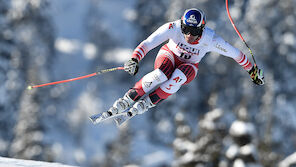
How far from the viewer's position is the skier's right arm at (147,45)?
745 centimetres

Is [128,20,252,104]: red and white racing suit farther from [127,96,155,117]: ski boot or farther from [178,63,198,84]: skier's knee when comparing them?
[127,96,155,117]: ski boot

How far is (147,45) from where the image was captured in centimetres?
773

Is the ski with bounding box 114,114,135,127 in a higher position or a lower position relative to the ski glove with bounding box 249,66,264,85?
lower

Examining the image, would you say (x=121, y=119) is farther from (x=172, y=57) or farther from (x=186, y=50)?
(x=186, y=50)

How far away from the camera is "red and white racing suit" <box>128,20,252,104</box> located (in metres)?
7.74

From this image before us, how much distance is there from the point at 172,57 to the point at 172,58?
2 cm

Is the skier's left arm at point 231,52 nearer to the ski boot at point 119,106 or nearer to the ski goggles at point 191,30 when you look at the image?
the ski goggles at point 191,30

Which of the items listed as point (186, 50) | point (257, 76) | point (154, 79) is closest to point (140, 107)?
point (154, 79)

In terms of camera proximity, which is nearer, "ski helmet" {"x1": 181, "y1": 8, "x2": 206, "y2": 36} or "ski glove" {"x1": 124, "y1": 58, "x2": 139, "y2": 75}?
"ski glove" {"x1": 124, "y1": 58, "x2": 139, "y2": 75}

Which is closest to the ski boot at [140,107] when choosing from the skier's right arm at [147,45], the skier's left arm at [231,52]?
the skier's right arm at [147,45]

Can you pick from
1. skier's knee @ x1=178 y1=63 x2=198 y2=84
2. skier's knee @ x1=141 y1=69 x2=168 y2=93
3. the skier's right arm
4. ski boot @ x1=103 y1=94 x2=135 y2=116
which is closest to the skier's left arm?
skier's knee @ x1=178 y1=63 x2=198 y2=84

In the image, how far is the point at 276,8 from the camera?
32.9 m

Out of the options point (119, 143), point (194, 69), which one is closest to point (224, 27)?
point (119, 143)

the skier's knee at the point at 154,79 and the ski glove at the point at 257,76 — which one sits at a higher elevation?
the ski glove at the point at 257,76
